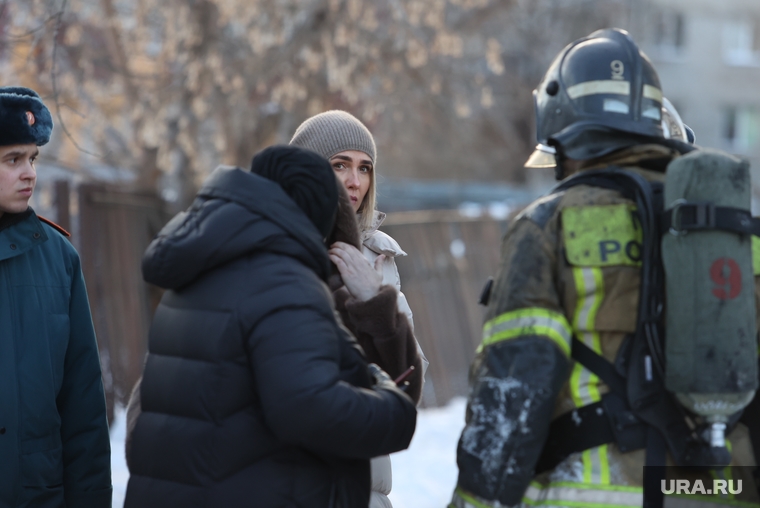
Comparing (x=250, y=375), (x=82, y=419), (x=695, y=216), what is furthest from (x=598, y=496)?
(x=82, y=419)

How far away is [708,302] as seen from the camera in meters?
2.06

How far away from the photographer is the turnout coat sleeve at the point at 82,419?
294 cm

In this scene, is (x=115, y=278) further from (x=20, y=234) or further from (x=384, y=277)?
(x=384, y=277)

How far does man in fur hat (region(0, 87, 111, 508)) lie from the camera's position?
2783 millimetres

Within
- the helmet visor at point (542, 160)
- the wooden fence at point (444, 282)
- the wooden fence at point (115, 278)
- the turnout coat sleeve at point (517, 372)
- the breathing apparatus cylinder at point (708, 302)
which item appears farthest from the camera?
the wooden fence at point (444, 282)

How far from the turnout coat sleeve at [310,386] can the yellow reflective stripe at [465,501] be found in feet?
0.76

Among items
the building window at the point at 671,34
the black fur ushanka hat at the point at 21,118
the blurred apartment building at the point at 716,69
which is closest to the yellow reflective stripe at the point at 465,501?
the black fur ushanka hat at the point at 21,118

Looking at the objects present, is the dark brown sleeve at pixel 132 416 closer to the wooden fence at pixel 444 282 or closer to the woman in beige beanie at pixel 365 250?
the woman in beige beanie at pixel 365 250

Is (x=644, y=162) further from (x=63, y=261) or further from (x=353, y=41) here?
(x=353, y=41)

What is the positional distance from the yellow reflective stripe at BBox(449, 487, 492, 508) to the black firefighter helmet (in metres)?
0.92

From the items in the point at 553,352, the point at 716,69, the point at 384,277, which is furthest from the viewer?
the point at 716,69

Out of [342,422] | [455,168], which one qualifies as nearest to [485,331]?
[342,422]

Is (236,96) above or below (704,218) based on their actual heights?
below

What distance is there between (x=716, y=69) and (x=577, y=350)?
30.7 meters
